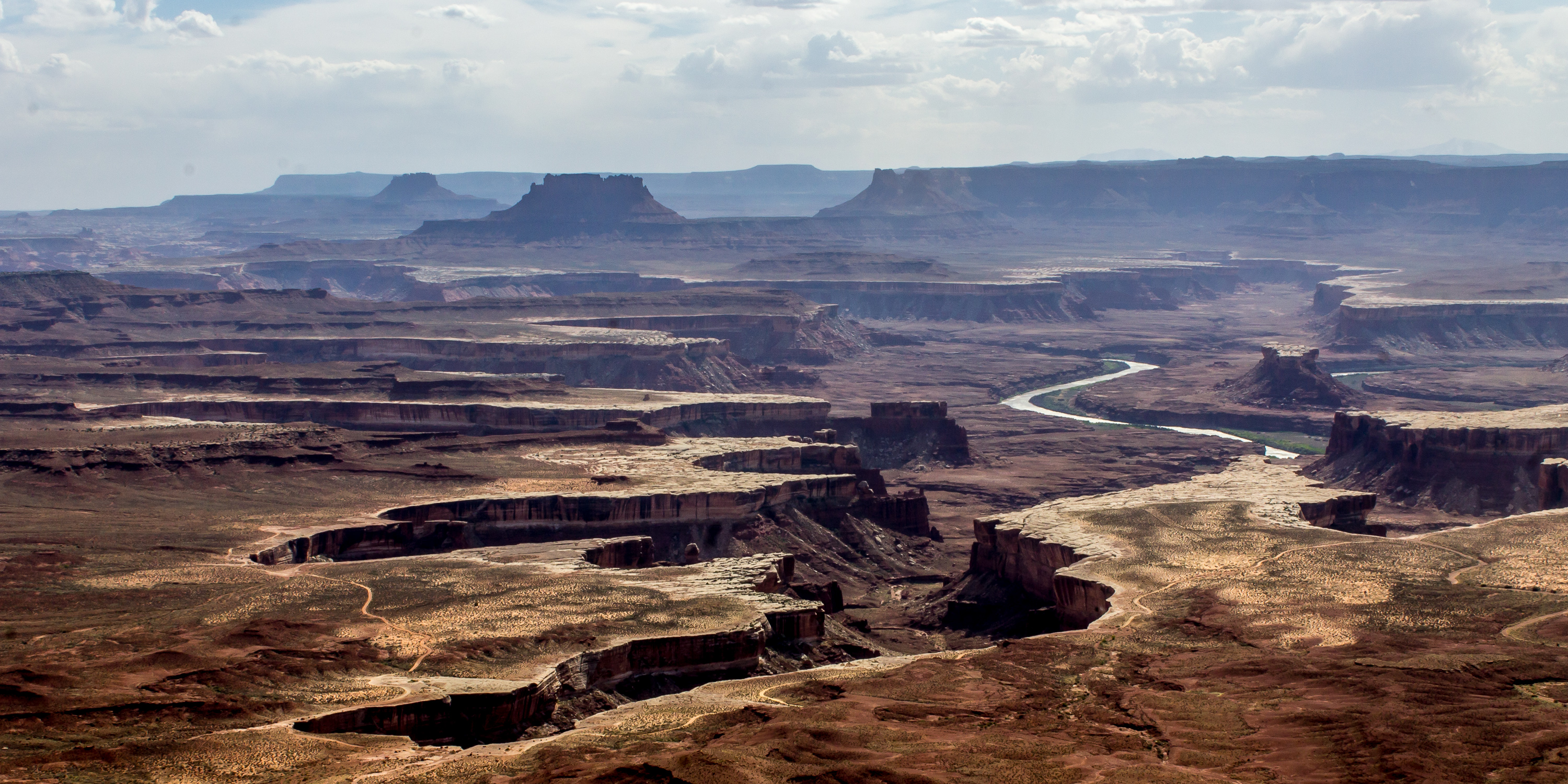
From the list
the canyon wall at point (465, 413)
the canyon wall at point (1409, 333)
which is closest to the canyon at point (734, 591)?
the canyon wall at point (465, 413)

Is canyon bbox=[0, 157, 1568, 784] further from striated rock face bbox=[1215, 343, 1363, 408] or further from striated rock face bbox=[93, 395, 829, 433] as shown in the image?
striated rock face bbox=[1215, 343, 1363, 408]

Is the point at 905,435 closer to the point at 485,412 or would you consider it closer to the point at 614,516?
the point at 485,412

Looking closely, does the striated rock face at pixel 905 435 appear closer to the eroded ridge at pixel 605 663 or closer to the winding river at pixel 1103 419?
the winding river at pixel 1103 419

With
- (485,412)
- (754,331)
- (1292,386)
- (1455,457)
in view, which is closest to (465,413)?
(485,412)

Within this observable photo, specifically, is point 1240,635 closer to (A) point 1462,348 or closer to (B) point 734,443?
(B) point 734,443

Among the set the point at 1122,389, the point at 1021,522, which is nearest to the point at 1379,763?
the point at 1021,522

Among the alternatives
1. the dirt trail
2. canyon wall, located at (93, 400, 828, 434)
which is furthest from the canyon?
canyon wall, located at (93, 400, 828, 434)
